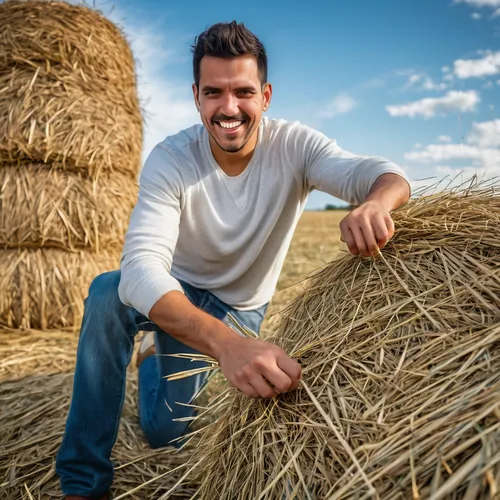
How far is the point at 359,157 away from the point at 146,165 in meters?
0.96

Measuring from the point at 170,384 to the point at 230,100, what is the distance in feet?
4.74

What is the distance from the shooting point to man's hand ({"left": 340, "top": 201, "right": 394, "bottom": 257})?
1507mm

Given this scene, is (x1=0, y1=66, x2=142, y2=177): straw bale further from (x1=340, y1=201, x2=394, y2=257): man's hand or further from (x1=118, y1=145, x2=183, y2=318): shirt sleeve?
(x1=340, y1=201, x2=394, y2=257): man's hand

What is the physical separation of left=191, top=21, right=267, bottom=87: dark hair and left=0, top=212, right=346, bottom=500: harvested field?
1033mm

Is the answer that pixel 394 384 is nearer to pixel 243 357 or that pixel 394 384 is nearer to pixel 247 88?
pixel 243 357

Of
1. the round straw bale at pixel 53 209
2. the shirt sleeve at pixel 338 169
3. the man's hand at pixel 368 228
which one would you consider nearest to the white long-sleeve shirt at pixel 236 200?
the shirt sleeve at pixel 338 169

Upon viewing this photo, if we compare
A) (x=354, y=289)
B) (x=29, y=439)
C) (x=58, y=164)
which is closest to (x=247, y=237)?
(x=354, y=289)

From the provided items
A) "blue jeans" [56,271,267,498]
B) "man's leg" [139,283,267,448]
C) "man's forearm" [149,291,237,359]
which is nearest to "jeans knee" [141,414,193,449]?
"man's leg" [139,283,267,448]

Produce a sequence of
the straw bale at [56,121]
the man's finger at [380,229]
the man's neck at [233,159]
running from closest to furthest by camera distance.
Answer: the man's finger at [380,229] → the man's neck at [233,159] → the straw bale at [56,121]

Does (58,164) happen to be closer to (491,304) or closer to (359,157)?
(359,157)

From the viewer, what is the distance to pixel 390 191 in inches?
67.5

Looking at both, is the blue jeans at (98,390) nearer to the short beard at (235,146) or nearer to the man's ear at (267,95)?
the short beard at (235,146)

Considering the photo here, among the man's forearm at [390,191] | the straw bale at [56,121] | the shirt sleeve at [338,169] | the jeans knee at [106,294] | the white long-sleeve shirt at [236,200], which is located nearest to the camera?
the man's forearm at [390,191]

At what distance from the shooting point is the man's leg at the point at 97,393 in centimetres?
198
